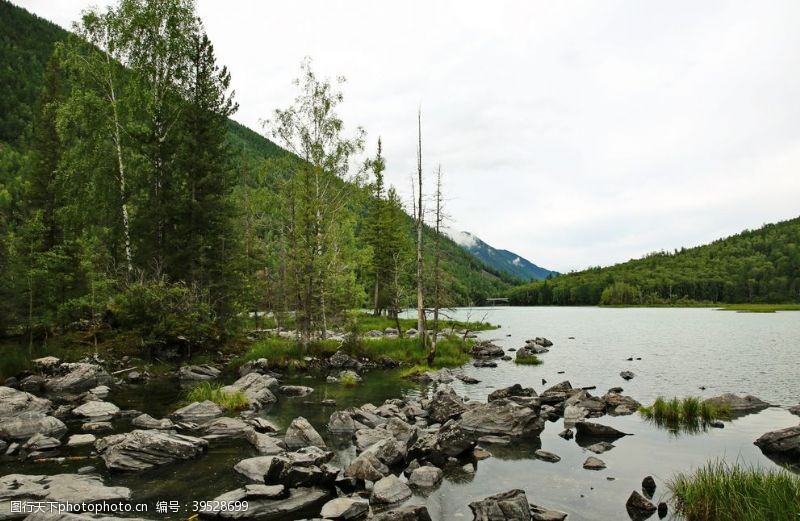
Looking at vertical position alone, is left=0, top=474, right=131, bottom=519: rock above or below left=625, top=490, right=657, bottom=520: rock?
above

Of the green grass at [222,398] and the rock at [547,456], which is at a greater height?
the green grass at [222,398]

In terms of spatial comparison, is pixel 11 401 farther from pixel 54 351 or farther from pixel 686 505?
pixel 686 505

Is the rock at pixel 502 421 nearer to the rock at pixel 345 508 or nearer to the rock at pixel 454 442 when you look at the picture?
the rock at pixel 454 442

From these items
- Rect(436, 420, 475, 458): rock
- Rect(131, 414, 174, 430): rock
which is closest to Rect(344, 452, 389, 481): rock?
Rect(436, 420, 475, 458): rock

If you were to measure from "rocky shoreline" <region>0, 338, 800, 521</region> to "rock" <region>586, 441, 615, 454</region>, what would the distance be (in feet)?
0.22

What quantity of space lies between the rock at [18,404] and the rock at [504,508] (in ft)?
57.7

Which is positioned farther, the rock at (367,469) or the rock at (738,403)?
the rock at (738,403)

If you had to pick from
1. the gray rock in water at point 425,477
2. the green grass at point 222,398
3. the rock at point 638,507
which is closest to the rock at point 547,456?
the rock at point 638,507

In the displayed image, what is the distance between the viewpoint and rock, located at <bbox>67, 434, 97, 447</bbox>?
47.2 ft

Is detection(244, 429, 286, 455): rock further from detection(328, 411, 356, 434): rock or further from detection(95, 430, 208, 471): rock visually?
detection(328, 411, 356, 434): rock

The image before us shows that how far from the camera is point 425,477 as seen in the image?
11.9 meters

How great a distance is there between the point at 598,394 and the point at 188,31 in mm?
39424

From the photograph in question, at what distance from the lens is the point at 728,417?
741 inches

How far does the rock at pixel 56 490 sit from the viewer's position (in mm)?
9773
